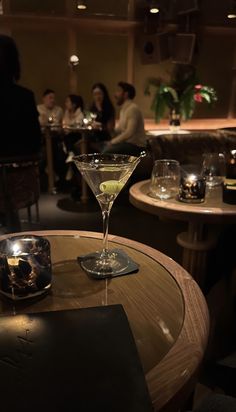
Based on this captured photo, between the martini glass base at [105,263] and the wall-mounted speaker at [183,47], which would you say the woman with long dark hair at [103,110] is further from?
the martini glass base at [105,263]

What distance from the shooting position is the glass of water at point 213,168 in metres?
1.94

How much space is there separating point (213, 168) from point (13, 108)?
111 centimetres

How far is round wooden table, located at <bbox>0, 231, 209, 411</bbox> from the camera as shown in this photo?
637 millimetres

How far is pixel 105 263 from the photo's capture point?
3.34 ft

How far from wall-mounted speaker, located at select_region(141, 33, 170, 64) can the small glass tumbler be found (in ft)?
20.2

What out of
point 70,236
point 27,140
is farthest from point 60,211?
point 70,236

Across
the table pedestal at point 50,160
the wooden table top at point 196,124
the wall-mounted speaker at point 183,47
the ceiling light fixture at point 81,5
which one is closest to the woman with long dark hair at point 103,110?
the table pedestal at point 50,160

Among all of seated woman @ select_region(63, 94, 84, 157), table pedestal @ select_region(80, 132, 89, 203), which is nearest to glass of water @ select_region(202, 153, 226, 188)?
table pedestal @ select_region(80, 132, 89, 203)

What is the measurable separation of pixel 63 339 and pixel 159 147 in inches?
129

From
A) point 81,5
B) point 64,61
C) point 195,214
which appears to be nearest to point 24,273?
point 195,214

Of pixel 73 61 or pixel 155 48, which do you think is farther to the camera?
pixel 155 48

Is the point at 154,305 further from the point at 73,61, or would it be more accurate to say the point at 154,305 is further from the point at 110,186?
the point at 73,61

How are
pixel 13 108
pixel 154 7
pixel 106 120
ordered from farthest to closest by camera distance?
pixel 154 7
pixel 106 120
pixel 13 108

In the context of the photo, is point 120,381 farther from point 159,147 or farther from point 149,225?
point 159,147
